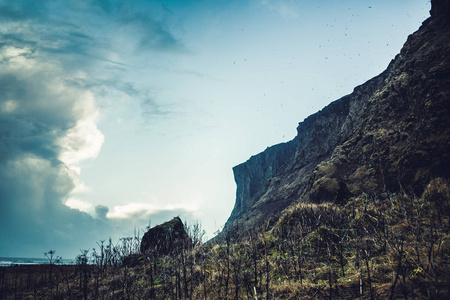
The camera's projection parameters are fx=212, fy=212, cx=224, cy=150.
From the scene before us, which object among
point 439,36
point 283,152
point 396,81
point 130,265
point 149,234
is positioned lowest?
point 130,265

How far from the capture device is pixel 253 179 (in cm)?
10112

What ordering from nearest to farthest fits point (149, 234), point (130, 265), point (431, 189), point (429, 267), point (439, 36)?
point (429, 267)
point (431, 189)
point (130, 265)
point (149, 234)
point (439, 36)

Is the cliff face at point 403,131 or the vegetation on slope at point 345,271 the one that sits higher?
the cliff face at point 403,131

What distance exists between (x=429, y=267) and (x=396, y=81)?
26670mm

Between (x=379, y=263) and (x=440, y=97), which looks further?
(x=440, y=97)

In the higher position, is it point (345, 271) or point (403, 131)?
point (403, 131)

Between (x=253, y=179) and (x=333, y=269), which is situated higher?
(x=253, y=179)

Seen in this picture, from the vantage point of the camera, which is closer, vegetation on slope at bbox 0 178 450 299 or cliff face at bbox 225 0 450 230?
vegetation on slope at bbox 0 178 450 299

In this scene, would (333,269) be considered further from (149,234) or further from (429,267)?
(149,234)

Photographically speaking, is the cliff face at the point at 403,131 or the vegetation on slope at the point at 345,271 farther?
the cliff face at the point at 403,131

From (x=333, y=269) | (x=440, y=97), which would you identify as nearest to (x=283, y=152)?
(x=440, y=97)

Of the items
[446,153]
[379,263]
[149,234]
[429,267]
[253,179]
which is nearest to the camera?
[429,267]

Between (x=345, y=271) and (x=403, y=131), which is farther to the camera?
(x=403, y=131)

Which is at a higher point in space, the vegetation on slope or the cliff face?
the cliff face
